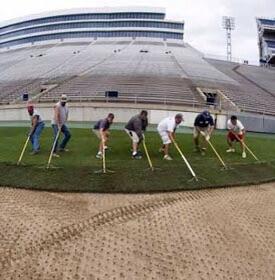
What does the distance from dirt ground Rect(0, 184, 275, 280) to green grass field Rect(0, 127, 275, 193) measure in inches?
21.2

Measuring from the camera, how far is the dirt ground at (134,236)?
700 cm

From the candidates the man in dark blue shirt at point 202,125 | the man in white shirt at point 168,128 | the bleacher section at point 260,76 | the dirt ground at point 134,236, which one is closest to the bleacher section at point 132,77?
the bleacher section at point 260,76

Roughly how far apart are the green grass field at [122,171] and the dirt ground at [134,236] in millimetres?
539

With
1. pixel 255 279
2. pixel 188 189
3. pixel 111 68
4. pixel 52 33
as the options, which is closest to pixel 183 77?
pixel 111 68

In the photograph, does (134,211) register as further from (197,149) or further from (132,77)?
(132,77)

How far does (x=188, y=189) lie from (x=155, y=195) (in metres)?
0.90

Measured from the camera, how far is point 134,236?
796 centimetres

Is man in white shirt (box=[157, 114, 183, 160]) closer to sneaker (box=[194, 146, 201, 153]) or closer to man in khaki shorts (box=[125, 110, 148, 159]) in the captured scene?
man in khaki shorts (box=[125, 110, 148, 159])

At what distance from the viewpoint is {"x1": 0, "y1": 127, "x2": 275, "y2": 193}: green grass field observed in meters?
10.6

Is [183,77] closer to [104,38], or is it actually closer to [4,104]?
[4,104]

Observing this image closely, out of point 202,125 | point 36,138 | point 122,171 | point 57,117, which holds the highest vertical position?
point 57,117

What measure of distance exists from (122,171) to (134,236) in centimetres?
377

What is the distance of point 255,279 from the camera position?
720 centimetres

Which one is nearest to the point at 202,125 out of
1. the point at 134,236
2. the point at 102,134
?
the point at 102,134
